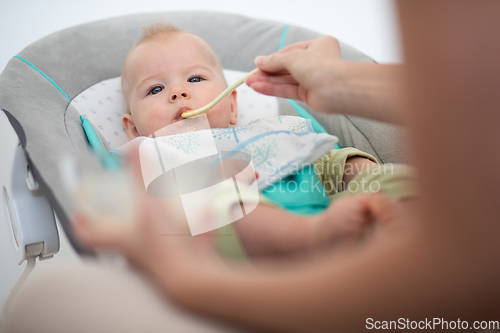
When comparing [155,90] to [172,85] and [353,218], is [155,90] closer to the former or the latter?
[172,85]

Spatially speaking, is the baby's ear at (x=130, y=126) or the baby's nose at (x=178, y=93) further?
the baby's ear at (x=130, y=126)

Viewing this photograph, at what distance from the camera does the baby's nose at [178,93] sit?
39.5 inches

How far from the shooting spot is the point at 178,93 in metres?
1.00

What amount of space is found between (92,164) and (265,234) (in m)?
0.30

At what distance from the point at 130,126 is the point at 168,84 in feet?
→ 0.56

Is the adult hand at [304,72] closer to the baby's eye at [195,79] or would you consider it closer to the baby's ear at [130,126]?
the baby's eye at [195,79]

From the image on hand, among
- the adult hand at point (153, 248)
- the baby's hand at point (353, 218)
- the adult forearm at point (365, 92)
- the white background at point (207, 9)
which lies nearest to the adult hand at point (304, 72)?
the adult forearm at point (365, 92)

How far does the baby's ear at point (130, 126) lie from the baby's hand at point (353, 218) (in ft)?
2.28

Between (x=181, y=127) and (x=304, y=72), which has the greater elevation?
(x=304, y=72)

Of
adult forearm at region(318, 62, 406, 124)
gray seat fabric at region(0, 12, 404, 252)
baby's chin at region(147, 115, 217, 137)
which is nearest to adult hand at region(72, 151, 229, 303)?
gray seat fabric at region(0, 12, 404, 252)

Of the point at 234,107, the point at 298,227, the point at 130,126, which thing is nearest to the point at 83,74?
the point at 130,126

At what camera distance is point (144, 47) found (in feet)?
3.63

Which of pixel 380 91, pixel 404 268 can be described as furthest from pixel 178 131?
pixel 404 268

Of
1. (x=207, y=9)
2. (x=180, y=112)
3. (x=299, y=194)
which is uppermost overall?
(x=207, y=9)
